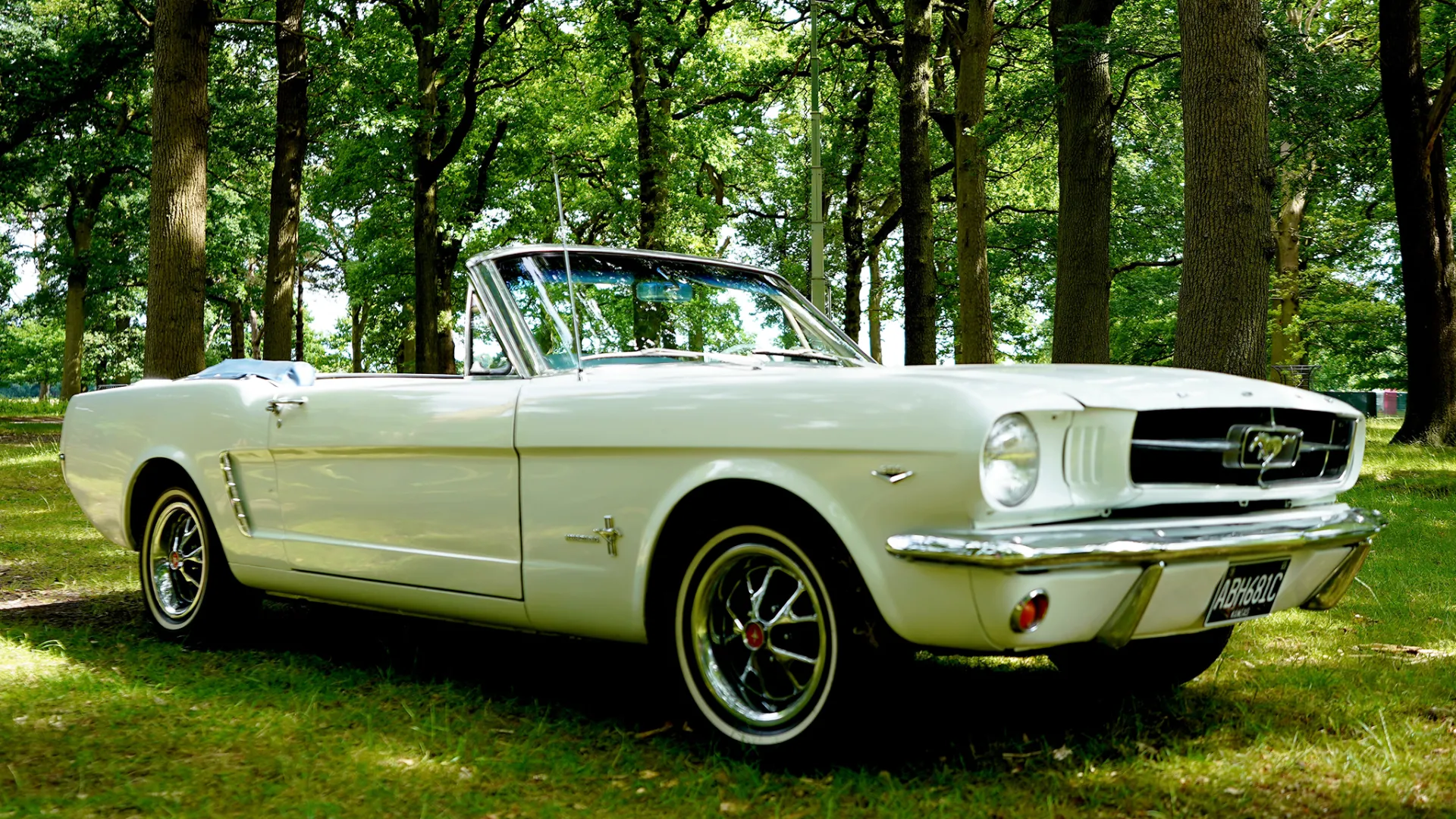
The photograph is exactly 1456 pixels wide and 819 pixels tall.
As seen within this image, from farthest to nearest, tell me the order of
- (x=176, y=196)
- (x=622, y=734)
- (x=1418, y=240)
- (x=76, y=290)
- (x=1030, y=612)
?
(x=76, y=290), (x=1418, y=240), (x=176, y=196), (x=622, y=734), (x=1030, y=612)

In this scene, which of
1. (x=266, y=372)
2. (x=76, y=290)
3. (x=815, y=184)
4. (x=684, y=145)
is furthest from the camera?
(x=76, y=290)

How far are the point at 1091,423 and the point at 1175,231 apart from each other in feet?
89.1

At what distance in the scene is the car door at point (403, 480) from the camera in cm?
420

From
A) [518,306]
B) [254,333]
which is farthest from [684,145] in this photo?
[254,333]

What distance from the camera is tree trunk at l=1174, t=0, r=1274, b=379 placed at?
7684 millimetres

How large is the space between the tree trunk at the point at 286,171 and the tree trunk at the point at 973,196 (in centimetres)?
Answer: 879

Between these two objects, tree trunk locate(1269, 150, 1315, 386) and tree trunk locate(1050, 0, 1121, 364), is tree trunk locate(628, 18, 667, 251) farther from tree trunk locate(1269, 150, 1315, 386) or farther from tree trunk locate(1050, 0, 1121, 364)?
tree trunk locate(1269, 150, 1315, 386)

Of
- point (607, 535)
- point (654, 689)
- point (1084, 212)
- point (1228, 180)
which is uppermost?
point (1084, 212)

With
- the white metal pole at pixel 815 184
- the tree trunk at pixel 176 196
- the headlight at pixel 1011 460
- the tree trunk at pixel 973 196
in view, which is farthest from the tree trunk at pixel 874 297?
the headlight at pixel 1011 460

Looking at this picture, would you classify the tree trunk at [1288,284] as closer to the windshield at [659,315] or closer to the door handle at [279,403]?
the windshield at [659,315]

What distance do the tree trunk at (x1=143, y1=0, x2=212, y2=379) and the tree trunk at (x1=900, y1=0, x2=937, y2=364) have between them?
8.89 meters

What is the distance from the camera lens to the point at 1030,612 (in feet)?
10.1

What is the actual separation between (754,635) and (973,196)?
11.6 m

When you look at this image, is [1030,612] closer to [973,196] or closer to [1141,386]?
[1141,386]
